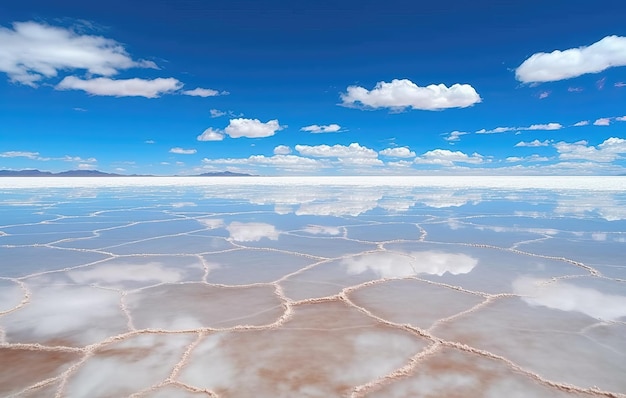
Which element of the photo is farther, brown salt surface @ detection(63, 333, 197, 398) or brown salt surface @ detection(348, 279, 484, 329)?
brown salt surface @ detection(348, 279, 484, 329)

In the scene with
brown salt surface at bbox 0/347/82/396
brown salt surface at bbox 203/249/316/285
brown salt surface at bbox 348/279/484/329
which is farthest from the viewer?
brown salt surface at bbox 203/249/316/285

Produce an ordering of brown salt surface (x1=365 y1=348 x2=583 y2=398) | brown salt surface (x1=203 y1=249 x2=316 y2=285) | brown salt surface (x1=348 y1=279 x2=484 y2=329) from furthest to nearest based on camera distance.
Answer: brown salt surface (x1=203 y1=249 x2=316 y2=285) < brown salt surface (x1=348 y1=279 x2=484 y2=329) < brown salt surface (x1=365 y1=348 x2=583 y2=398)

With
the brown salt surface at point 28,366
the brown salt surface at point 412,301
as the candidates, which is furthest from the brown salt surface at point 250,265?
the brown salt surface at point 28,366

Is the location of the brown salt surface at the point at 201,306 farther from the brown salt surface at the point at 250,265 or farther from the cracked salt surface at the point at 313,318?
the brown salt surface at the point at 250,265

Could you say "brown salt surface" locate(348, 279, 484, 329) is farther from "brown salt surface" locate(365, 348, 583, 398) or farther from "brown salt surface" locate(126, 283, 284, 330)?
"brown salt surface" locate(126, 283, 284, 330)

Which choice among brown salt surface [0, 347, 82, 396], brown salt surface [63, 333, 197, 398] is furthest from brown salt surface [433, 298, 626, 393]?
brown salt surface [0, 347, 82, 396]

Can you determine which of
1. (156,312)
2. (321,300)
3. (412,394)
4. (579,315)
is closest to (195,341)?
(156,312)

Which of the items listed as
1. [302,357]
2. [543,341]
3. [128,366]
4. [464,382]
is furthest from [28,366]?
[543,341]
